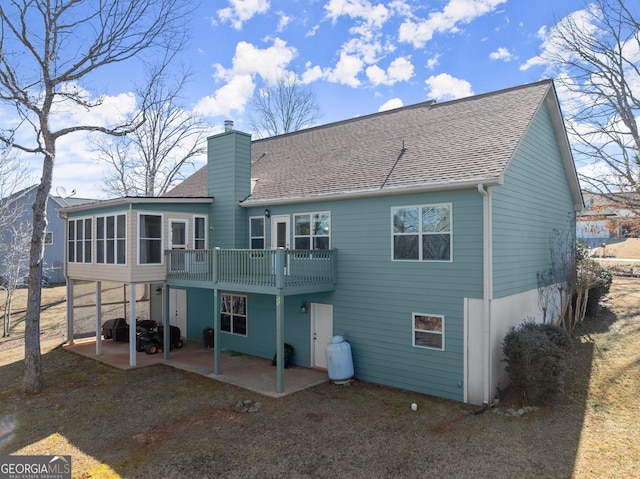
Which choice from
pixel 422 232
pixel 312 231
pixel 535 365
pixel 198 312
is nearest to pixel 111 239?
pixel 198 312

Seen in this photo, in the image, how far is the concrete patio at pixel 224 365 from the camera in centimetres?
1092

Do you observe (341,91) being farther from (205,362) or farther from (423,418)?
(423,418)

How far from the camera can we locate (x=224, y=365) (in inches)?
502

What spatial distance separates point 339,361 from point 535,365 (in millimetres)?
4451

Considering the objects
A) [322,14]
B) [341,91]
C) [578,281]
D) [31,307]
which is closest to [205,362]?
[31,307]

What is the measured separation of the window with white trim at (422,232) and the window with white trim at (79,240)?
10.8 meters

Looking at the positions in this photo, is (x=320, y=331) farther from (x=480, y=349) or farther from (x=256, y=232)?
(x=480, y=349)

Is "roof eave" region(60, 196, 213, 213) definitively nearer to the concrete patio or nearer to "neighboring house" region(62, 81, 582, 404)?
"neighboring house" region(62, 81, 582, 404)

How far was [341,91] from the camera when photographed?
76.9ft

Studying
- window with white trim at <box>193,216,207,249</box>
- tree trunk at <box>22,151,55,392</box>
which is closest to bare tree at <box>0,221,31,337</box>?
tree trunk at <box>22,151,55,392</box>

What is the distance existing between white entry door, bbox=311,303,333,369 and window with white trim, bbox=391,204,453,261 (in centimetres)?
276

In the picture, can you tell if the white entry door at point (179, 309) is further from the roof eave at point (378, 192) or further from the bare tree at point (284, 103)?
the bare tree at point (284, 103)

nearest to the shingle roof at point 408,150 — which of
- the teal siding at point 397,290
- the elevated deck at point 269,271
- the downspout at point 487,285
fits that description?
the teal siding at point 397,290

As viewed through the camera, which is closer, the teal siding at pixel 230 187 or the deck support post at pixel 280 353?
the deck support post at pixel 280 353
